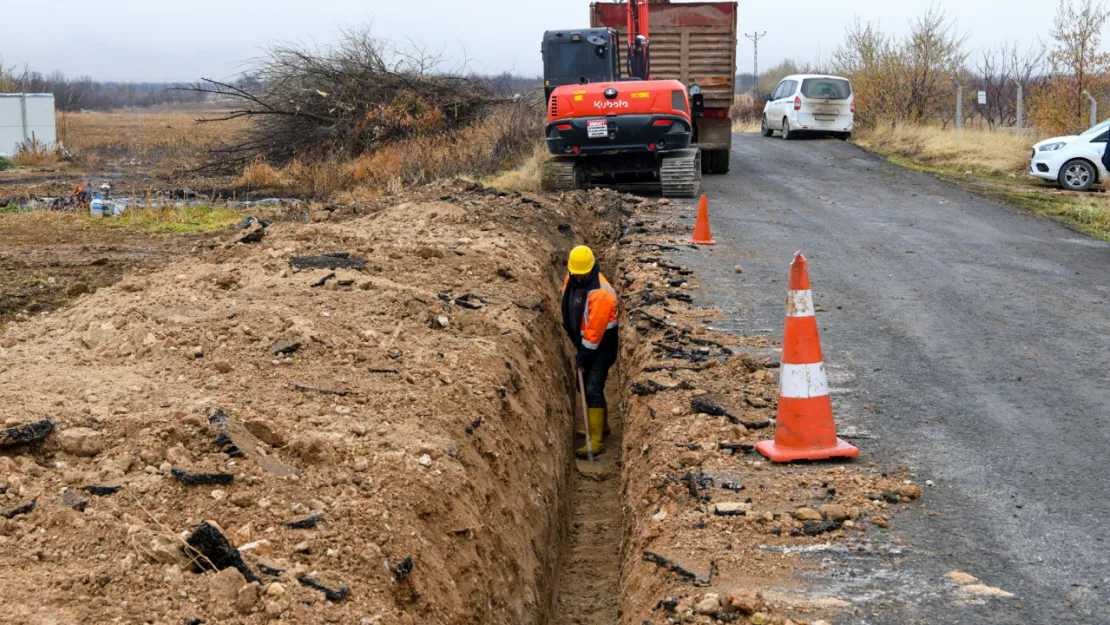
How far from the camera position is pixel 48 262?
11.3 meters

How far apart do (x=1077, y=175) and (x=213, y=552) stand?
1726 cm

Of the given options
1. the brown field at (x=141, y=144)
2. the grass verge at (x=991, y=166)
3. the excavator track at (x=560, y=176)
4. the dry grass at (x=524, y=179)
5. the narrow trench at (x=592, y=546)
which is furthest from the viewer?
the brown field at (x=141, y=144)

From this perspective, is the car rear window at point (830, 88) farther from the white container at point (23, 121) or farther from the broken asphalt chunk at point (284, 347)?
the broken asphalt chunk at point (284, 347)

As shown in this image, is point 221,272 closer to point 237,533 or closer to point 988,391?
point 237,533

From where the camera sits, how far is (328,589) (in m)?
3.89

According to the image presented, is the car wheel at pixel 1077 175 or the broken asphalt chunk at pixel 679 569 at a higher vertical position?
the car wheel at pixel 1077 175

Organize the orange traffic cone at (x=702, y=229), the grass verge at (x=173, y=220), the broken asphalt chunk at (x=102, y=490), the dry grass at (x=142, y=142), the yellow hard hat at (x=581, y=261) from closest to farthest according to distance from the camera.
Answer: the broken asphalt chunk at (x=102, y=490) < the yellow hard hat at (x=581, y=261) < the orange traffic cone at (x=702, y=229) < the grass verge at (x=173, y=220) < the dry grass at (x=142, y=142)

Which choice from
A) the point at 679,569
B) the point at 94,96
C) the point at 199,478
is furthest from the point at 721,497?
the point at 94,96

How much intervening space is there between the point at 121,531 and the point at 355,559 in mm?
880

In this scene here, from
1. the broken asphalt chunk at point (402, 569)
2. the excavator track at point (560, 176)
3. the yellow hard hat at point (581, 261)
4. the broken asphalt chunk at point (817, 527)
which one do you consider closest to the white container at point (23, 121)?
the excavator track at point (560, 176)

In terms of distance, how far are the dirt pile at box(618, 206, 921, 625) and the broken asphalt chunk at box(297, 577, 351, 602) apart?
1299 mm

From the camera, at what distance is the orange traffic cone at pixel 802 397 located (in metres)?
5.51

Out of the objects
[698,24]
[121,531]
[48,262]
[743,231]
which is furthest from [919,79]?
[121,531]

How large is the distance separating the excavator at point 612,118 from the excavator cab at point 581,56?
2 cm
